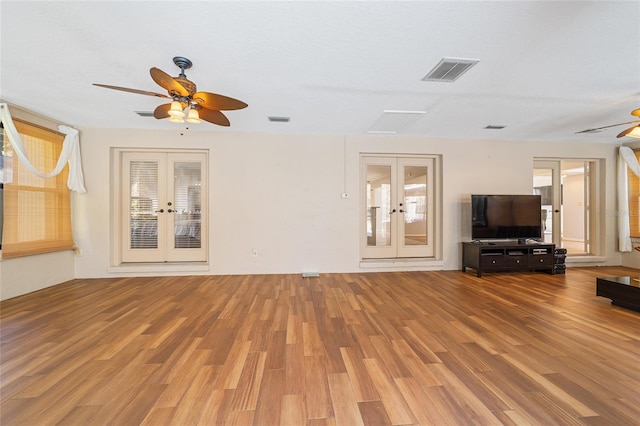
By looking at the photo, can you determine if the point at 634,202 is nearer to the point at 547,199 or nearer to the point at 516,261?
the point at 547,199

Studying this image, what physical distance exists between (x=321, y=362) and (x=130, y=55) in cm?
333

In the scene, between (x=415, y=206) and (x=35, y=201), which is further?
(x=415, y=206)

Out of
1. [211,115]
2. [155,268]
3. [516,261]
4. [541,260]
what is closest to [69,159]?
[155,268]

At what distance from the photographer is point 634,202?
5535 millimetres

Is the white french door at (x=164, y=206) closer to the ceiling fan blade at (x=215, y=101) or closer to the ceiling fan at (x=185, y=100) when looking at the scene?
the ceiling fan at (x=185, y=100)

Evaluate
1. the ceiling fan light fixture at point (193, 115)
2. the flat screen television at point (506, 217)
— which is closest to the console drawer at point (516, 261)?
the flat screen television at point (506, 217)

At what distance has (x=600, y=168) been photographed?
5852 millimetres

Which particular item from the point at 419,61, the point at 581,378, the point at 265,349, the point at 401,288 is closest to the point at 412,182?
the point at 401,288

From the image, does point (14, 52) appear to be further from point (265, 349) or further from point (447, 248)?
point (447, 248)

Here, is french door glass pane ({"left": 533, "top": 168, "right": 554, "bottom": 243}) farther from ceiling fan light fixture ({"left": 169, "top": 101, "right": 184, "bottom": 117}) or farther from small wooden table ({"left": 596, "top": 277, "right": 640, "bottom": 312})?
ceiling fan light fixture ({"left": 169, "top": 101, "right": 184, "bottom": 117})

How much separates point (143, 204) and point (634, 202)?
10.0 m

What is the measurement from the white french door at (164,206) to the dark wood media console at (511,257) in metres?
5.22

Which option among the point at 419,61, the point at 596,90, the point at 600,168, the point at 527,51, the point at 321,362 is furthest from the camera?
the point at 600,168

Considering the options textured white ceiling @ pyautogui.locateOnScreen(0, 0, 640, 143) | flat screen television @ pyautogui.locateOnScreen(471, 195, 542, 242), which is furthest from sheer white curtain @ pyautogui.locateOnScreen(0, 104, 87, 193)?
flat screen television @ pyautogui.locateOnScreen(471, 195, 542, 242)
